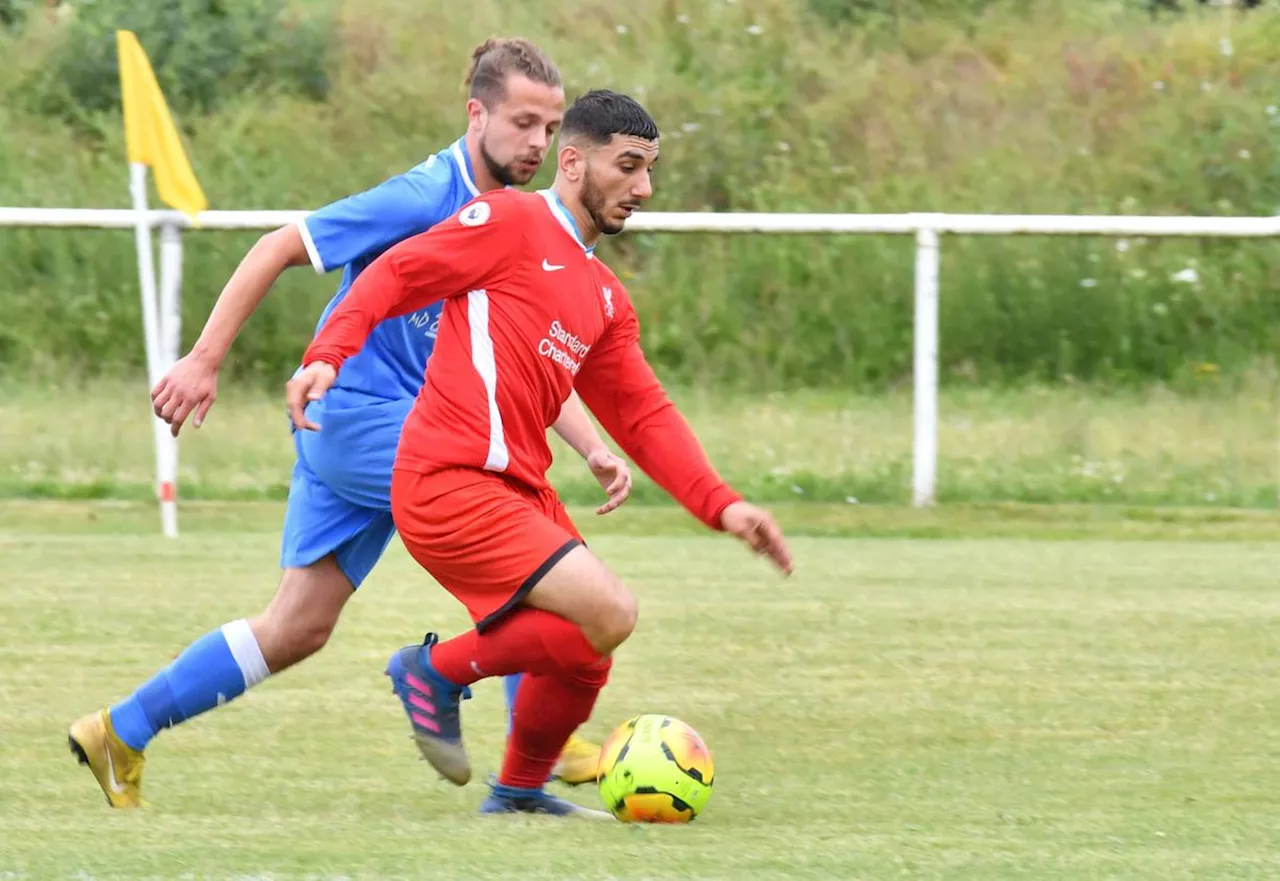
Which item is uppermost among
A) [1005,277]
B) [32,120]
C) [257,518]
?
[32,120]

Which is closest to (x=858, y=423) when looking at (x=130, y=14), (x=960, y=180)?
(x=960, y=180)

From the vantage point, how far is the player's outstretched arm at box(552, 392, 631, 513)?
5.15 m

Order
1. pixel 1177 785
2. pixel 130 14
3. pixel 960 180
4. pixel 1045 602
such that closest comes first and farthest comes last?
pixel 1177 785, pixel 1045 602, pixel 960 180, pixel 130 14

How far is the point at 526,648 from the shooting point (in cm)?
457

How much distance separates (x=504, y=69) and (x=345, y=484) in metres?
1.08

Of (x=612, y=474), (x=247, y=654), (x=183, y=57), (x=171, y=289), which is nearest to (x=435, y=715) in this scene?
(x=247, y=654)

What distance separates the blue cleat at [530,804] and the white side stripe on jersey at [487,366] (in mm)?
821

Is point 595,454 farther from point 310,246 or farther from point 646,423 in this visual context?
point 310,246

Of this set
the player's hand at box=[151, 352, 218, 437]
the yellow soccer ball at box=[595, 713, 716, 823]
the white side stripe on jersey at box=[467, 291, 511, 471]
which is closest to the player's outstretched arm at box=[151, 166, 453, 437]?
the player's hand at box=[151, 352, 218, 437]

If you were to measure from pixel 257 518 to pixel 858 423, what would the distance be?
3588 millimetres

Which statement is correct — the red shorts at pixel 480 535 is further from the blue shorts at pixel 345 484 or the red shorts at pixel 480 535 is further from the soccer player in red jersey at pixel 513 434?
the blue shorts at pixel 345 484

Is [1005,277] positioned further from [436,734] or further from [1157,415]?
[436,734]

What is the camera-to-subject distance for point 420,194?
498 cm

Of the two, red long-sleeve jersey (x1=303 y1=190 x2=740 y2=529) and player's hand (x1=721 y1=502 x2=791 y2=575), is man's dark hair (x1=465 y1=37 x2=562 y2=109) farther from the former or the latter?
player's hand (x1=721 y1=502 x2=791 y2=575)
